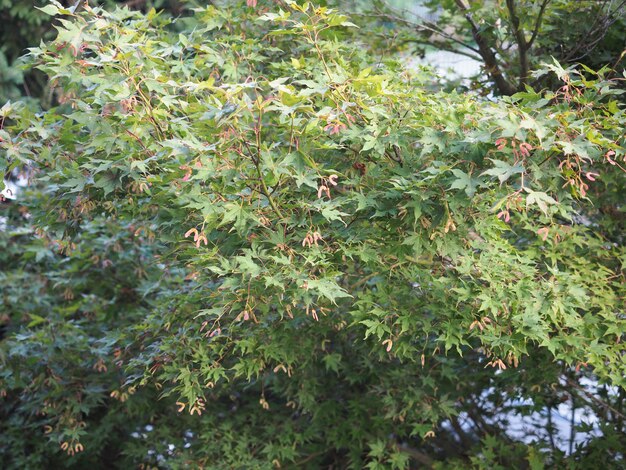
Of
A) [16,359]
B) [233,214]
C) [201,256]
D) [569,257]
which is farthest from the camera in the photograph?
[16,359]

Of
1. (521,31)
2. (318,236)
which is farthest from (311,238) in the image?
(521,31)

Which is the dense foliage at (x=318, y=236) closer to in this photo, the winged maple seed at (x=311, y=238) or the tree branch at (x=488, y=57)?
the winged maple seed at (x=311, y=238)

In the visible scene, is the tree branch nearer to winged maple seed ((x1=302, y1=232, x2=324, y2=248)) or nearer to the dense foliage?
the dense foliage

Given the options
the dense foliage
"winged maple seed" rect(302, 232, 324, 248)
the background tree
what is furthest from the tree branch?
"winged maple seed" rect(302, 232, 324, 248)

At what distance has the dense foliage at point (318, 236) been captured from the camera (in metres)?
2.51

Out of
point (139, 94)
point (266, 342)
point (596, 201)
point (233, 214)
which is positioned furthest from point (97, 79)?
point (596, 201)

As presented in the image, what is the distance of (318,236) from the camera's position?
2.53 metres

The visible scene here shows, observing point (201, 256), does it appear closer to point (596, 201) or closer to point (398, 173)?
point (398, 173)

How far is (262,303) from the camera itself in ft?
9.11

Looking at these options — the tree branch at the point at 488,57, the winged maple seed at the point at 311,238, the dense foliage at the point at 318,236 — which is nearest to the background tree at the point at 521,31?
the tree branch at the point at 488,57

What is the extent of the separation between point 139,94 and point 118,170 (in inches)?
10.7

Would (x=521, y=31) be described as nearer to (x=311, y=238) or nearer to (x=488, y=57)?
(x=488, y=57)

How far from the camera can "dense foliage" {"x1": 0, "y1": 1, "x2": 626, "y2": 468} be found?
2508 millimetres

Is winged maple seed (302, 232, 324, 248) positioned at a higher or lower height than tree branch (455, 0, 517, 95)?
lower
